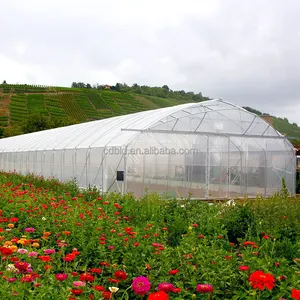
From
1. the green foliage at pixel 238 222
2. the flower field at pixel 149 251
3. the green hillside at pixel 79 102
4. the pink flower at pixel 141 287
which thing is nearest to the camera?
the pink flower at pixel 141 287

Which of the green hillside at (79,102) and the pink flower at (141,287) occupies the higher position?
the green hillside at (79,102)

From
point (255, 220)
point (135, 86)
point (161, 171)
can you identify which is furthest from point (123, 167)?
point (135, 86)

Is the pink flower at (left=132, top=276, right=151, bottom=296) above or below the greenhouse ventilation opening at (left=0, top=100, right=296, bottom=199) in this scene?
below

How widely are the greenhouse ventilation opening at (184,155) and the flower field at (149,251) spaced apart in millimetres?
4135

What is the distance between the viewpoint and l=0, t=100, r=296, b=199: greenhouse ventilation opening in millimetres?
13422

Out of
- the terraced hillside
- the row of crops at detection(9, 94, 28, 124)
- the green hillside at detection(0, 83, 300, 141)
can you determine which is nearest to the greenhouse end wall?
the green hillside at detection(0, 83, 300, 141)

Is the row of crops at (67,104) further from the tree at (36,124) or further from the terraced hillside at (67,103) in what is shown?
the tree at (36,124)

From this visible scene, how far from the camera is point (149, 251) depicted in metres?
4.50

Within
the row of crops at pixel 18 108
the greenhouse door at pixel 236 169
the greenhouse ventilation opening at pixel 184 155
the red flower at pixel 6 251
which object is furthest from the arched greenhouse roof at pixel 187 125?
the row of crops at pixel 18 108

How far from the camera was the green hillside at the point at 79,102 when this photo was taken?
59.6 metres

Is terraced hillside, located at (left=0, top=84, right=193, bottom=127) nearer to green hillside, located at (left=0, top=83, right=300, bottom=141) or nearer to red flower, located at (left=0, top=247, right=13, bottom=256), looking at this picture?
green hillside, located at (left=0, top=83, right=300, bottom=141)

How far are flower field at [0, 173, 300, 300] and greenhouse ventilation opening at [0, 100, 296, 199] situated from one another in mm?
4135

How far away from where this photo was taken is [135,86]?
90.5 m

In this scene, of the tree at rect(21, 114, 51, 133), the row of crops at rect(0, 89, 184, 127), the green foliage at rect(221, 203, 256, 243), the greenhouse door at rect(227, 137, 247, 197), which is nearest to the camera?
the green foliage at rect(221, 203, 256, 243)
